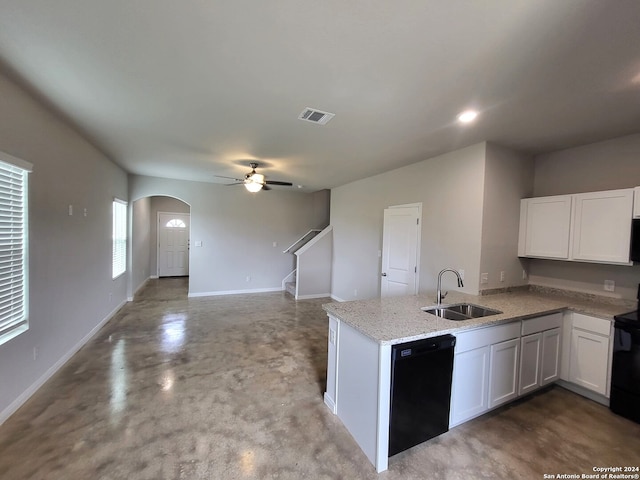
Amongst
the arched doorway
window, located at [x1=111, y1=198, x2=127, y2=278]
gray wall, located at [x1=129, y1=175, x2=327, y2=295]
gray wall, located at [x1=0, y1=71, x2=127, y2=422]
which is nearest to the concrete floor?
gray wall, located at [x1=0, y1=71, x2=127, y2=422]

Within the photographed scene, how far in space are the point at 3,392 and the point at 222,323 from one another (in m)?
2.65

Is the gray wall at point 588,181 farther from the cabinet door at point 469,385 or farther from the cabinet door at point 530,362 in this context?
the cabinet door at point 469,385

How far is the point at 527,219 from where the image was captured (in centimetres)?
339

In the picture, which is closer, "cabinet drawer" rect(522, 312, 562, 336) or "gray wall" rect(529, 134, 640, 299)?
"cabinet drawer" rect(522, 312, 562, 336)

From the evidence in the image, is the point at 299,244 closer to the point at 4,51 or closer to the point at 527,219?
the point at 527,219

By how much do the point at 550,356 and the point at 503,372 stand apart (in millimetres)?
745

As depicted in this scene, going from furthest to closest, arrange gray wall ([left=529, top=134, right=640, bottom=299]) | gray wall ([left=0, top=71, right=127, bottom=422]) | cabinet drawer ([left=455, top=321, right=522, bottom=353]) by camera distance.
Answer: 1. gray wall ([left=529, top=134, right=640, bottom=299])
2. gray wall ([left=0, top=71, right=127, bottom=422])
3. cabinet drawer ([left=455, top=321, right=522, bottom=353])

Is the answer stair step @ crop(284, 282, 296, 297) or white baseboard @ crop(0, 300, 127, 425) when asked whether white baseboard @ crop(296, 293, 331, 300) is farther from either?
white baseboard @ crop(0, 300, 127, 425)

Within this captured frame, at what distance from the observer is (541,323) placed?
8.47 ft

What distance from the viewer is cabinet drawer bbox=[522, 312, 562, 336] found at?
8.17 feet

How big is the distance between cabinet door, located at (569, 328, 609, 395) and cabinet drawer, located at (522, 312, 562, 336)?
22 centimetres

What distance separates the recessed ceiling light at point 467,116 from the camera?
242 centimetres

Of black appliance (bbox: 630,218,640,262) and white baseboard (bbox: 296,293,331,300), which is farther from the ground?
black appliance (bbox: 630,218,640,262)

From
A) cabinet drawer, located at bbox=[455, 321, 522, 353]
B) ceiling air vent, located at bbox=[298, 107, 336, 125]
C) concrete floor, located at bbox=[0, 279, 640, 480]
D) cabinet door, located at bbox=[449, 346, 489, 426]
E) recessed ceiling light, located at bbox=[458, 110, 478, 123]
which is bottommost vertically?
concrete floor, located at bbox=[0, 279, 640, 480]
